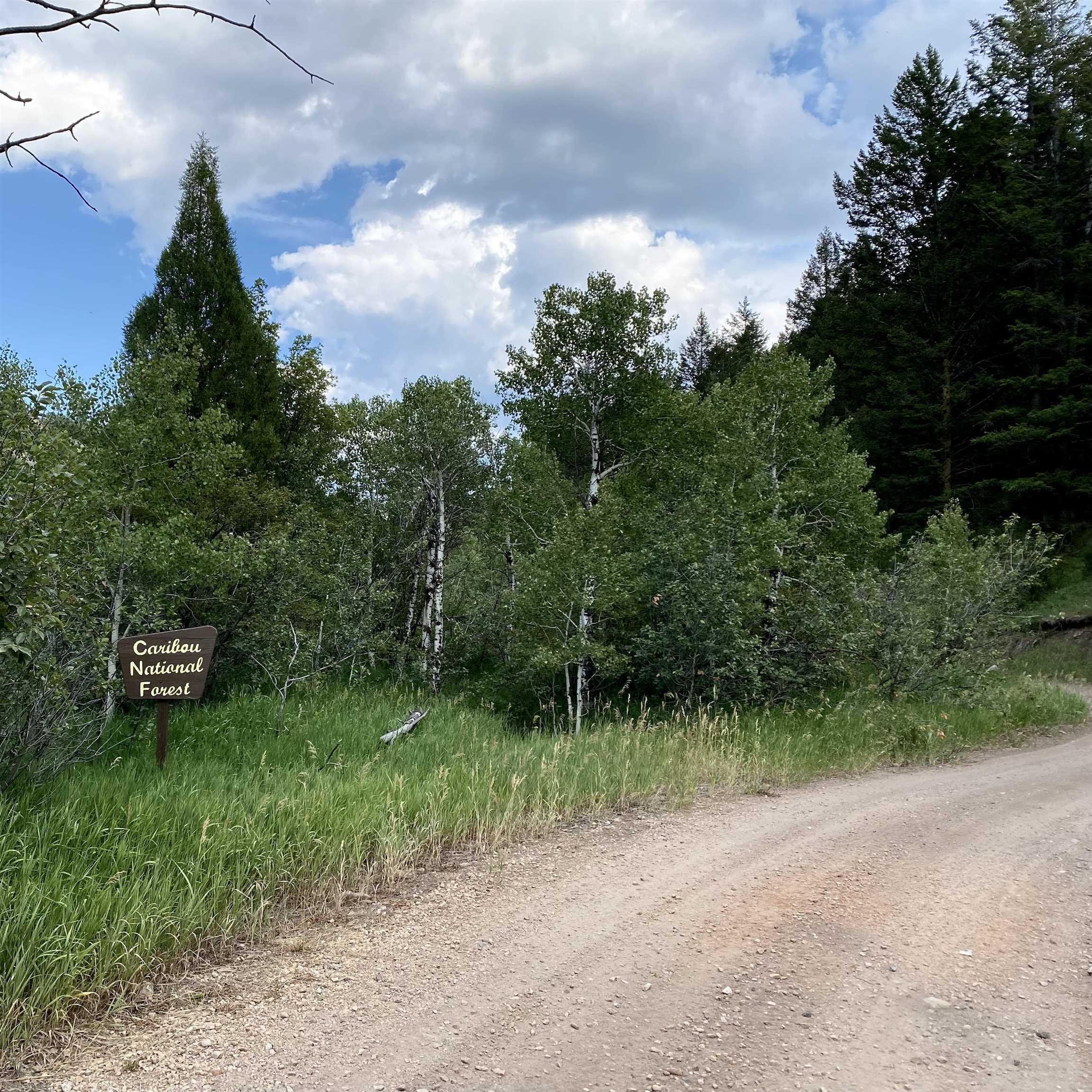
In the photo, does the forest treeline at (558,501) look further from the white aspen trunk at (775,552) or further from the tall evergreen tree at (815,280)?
the tall evergreen tree at (815,280)

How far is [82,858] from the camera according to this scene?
416cm

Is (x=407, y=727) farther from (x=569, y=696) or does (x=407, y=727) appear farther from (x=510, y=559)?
(x=510, y=559)

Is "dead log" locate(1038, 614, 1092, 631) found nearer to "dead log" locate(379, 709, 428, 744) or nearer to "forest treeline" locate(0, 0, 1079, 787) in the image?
"forest treeline" locate(0, 0, 1079, 787)

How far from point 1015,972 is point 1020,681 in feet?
45.5

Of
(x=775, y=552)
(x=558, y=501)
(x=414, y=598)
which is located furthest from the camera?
(x=414, y=598)

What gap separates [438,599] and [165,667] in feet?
33.6

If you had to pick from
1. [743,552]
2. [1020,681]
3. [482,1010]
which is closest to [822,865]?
[482,1010]

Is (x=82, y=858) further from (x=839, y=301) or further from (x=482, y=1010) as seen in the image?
(x=839, y=301)

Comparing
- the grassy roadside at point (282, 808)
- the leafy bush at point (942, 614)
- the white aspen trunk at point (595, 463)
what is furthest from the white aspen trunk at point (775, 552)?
the white aspen trunk at point (595, 463)

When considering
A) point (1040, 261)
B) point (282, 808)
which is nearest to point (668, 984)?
point (282, 808)

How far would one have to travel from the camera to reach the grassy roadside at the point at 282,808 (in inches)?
140

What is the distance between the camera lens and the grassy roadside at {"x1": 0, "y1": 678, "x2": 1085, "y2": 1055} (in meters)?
3.55

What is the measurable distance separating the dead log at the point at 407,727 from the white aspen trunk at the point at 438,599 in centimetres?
487

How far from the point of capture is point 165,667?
22.2 ft
